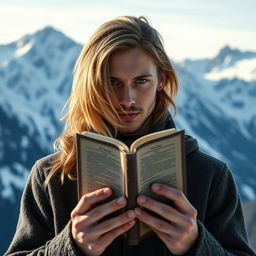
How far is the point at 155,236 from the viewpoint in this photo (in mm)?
5152

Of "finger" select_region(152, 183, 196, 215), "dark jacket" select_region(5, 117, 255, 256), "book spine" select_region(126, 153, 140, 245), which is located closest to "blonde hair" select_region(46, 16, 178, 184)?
"dark jacket" select_region(5, 117, 255, 256)

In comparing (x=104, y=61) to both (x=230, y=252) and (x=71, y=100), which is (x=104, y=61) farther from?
(x=230, y=252)

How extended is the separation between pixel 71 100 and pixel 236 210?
5.75ft

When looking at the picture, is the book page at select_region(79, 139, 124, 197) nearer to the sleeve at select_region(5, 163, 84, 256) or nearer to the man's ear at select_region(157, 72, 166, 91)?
the sleeve at select_region(5, 163, 84, 256)

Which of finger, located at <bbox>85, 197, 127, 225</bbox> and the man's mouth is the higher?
the man's mouth

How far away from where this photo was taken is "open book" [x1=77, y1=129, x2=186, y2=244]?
172 inches

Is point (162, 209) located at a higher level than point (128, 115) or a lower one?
lower

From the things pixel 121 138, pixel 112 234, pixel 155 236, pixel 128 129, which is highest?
pixel 128 129

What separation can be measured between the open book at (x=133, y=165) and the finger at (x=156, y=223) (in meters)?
0.08

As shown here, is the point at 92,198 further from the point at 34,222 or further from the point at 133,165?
the point at 34,222

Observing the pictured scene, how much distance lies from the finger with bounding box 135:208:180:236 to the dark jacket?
658 mm

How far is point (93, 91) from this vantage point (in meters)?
5.16

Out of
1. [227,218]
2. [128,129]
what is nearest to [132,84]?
[128,129]

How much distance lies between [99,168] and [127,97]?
0.74 m
